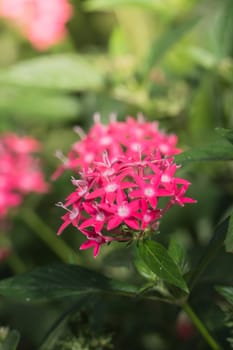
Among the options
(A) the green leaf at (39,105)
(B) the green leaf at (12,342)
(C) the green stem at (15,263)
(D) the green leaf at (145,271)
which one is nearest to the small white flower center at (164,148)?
(D) the green leaf at (145,271)

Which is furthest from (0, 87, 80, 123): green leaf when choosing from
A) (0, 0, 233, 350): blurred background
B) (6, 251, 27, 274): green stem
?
(6, 251, 27, 274): green stem

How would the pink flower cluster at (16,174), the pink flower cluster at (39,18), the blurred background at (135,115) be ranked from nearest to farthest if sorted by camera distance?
the blurred background at (135,115) < the pink flower cluster at (16,174) < the pink flower cluster at (39,18)

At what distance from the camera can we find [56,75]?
1.65 metres

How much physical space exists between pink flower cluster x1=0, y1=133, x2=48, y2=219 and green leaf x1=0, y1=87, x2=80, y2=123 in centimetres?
17

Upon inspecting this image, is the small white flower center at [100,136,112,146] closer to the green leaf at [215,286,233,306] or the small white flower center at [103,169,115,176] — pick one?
the small white flower center at [103,169,115,176]

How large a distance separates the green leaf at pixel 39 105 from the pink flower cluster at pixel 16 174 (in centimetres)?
17

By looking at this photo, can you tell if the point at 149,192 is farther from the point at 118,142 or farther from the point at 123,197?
the point at 118,142

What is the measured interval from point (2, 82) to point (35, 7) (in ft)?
4.09

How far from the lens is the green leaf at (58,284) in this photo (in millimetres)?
971

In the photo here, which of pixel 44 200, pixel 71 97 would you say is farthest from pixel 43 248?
pixel 71 97

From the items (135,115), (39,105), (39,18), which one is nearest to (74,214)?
(135,115)

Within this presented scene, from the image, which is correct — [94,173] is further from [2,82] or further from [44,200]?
[44,200]

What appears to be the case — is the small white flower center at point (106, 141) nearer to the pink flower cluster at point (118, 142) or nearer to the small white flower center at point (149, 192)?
the pink flower cluster at point (118, 142)

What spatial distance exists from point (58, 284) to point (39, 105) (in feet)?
4.12
